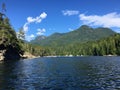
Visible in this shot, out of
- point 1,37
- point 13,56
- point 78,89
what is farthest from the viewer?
point 13,56

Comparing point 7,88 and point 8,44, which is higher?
point 8,44

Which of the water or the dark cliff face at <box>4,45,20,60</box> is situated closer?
the water

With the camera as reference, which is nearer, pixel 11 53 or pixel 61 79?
pixel 61 79

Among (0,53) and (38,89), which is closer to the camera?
(38,89)

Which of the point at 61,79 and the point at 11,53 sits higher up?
the point at 11,53

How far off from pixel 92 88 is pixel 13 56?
14653cm

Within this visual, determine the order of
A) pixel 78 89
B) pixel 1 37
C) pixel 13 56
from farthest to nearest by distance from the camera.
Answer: pixel 13 56, pixel 1 37, pixel 78 89

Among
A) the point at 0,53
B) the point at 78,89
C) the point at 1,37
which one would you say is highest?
the point at 1,37

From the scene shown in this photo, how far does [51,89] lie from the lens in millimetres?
47875

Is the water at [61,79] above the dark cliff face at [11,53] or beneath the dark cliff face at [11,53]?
beneath

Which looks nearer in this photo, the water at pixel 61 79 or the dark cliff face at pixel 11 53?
the water at pixel 61 79

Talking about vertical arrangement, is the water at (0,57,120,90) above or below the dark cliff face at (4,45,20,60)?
below

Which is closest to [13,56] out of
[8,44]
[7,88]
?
[8,44]

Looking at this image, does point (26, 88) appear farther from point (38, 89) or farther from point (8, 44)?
point (8, 44)
